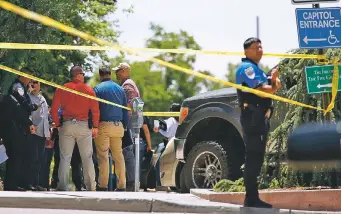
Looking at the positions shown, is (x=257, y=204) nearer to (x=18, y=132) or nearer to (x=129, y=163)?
(x=18, y=132)

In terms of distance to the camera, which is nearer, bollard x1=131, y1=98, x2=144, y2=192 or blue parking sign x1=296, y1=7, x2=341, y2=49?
blue parking sign x1=296, y1=7, x2=341, y2=49

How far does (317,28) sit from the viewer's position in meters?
11.3

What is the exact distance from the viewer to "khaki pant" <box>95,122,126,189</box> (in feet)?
47.6

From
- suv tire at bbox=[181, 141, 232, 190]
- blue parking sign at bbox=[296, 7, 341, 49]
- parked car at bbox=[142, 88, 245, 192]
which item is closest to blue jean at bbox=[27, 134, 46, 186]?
parked car at bbox=[142, 88, 245, 192]

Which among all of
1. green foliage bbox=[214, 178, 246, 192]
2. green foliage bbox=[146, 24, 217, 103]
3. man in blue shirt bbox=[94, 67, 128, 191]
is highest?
green foliage bbox=[146, 24, 217, 103]

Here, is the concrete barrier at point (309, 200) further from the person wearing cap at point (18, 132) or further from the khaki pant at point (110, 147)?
the person wearing cap at point (18, 132)

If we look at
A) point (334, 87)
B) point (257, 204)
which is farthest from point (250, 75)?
point (257, 204)

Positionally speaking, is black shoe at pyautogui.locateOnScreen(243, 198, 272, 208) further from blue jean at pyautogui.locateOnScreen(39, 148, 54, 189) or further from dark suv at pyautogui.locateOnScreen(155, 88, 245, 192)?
blue jean at pyautogui.locateOnScreen(39, 148, 54, 189)

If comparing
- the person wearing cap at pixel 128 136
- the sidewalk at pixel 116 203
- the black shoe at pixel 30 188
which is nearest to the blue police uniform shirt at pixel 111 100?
the person wearing cap at pixel 128 136

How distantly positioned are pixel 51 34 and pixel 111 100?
209 inches

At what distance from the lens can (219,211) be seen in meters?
10.9

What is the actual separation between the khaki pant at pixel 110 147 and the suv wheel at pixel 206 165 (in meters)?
0.95

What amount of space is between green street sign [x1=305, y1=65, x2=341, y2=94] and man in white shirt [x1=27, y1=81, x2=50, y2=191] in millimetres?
4379

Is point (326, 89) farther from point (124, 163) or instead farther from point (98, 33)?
point (98, 33)
